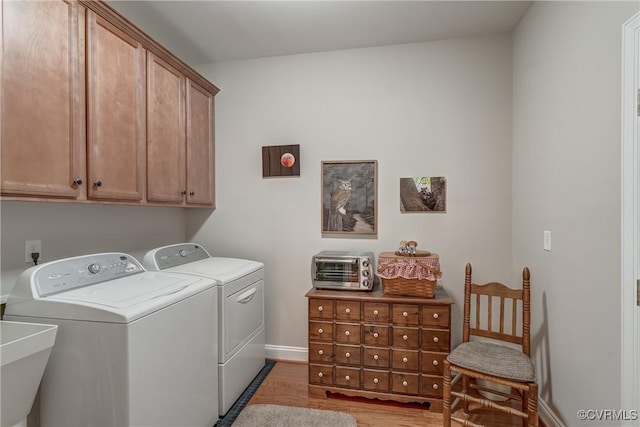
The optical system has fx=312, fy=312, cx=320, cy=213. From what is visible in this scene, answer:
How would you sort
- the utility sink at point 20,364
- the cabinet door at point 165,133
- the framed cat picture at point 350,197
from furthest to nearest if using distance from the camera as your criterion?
the framed cat picture at point 350,197 → the cabinet door at point 165,133 → the utility sink at point 20,364

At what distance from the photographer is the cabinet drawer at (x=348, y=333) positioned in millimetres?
2230

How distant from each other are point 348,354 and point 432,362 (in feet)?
1.87

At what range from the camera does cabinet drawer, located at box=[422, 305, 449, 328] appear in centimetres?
210

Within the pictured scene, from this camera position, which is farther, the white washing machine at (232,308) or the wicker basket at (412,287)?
the wicker basket at (412,287)

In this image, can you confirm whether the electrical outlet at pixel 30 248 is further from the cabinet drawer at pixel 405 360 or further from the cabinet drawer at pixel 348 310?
the cabinet drawer at pixel 405 360

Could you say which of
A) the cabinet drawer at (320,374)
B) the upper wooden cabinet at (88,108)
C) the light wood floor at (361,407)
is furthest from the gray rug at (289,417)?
the upper wooden cabinet at (88,108)

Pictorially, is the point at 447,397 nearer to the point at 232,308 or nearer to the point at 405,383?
the point at 405,383

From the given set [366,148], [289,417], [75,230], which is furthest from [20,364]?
[366,148]

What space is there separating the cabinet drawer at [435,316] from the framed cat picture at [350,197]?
76 centimetres

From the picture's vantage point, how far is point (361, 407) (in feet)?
7.07

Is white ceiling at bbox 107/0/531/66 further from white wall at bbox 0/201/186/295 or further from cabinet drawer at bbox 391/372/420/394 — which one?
cabinet drawer at bbox 391/372/420/394

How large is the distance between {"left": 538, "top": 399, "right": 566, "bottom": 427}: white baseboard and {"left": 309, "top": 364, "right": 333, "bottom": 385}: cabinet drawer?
1342 millimetres

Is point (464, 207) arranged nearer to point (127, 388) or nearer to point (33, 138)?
point (127, 388)

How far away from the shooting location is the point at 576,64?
1569 millimetres
